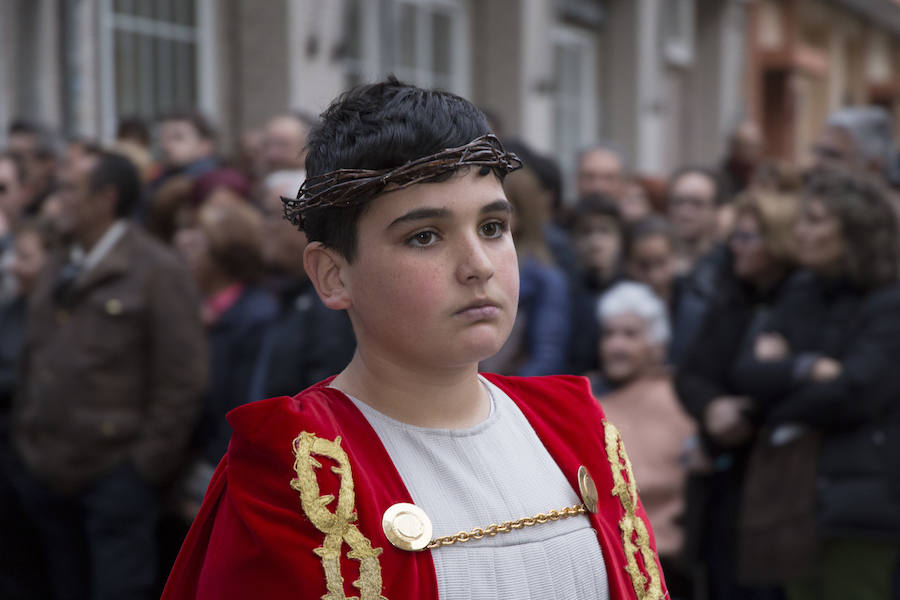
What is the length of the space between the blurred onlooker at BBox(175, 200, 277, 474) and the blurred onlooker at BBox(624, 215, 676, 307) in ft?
6.04

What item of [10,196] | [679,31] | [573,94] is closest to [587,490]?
[10,196]

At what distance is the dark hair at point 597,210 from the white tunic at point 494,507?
4041 millimetres

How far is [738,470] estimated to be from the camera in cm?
436

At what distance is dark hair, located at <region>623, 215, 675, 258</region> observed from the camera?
5.74 metres

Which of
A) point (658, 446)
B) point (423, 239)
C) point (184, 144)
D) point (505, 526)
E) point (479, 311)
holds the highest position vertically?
point (184, 144)

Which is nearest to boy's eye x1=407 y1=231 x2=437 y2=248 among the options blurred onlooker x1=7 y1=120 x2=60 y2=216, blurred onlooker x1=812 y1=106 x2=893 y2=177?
blurred onlooker x1=812 y1=106 x2=893 y2=177

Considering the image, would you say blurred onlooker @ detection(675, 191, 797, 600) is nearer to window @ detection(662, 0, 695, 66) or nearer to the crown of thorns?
the crown of thorns

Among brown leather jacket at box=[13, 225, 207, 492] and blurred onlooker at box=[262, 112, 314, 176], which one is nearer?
brown leather jacket at box=[13, 225, 207, 492]

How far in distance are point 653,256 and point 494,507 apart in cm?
409

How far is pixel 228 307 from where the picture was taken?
4.81 m

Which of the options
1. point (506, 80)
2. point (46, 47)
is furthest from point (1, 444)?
point (506, 80)

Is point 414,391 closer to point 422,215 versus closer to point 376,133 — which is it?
point 422,215

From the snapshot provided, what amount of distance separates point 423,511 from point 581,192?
18.1 ft

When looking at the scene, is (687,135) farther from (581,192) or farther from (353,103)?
(353,103)
